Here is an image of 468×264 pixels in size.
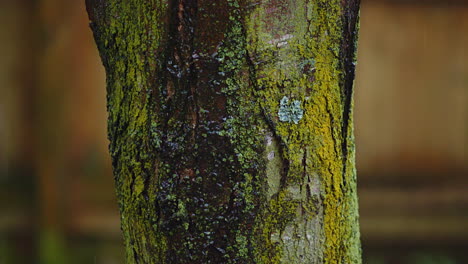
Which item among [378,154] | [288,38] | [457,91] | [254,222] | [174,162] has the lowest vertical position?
[254,222]

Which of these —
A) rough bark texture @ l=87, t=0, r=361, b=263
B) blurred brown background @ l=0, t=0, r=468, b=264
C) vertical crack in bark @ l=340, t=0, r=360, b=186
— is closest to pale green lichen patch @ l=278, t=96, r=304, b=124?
rough bark texture @ l=87, t=0, r=361, b=263

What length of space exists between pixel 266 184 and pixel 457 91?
3.70 m

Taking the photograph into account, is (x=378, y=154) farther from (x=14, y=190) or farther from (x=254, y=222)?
(x=254, y=222)

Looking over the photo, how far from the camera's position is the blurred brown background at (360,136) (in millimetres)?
4371

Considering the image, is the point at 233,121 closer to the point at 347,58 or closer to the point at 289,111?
the point at 289,111

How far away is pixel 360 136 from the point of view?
461 cm

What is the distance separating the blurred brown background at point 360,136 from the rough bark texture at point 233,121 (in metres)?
3.20

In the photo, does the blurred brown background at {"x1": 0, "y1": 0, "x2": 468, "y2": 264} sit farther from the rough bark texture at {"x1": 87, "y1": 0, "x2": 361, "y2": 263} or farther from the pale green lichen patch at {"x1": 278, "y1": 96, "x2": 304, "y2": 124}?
the pale green lichen patch at {"x1": 278, "y1": 96, "x2": 304, "y2": 124}

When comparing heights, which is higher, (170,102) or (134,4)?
(134,4)

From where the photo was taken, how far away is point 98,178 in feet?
14.8

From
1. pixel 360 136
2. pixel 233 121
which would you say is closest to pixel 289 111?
pixel 233 121

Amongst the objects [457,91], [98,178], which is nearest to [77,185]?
[98,178]

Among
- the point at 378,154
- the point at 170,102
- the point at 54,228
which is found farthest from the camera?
the point at 378,154

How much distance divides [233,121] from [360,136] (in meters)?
3.48
